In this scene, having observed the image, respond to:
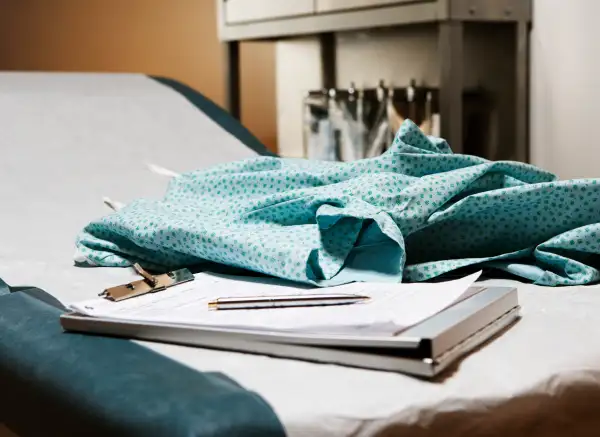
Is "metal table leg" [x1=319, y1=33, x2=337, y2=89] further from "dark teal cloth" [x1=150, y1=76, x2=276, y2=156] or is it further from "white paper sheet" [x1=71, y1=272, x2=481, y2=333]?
"white paper sheet" [x1=71, y1=272, x2=481, y2=333]

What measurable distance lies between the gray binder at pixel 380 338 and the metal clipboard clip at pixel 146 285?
2.2 inches

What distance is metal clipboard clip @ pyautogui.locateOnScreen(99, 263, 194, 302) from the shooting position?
0.79 meters

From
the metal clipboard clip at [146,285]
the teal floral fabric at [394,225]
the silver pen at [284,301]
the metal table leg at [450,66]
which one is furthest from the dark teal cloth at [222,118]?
the silver pen at [284,301]

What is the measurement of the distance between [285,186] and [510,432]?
53cm

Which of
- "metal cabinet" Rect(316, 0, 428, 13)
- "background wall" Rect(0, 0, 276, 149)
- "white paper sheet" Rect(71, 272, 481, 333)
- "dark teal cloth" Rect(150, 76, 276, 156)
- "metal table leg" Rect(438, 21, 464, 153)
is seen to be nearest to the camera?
"white paper sheet" Rect(71, 272, 481, 333)

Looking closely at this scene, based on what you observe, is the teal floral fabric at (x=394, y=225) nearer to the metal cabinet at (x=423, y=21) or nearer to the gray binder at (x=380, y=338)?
the gray binder at (x=380, y=338)

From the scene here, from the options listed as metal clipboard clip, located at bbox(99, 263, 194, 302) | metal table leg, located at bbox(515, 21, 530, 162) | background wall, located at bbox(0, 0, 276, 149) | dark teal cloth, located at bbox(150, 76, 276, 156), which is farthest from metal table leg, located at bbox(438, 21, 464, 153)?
metal clipboard clip, located at bbox(99, 263, 194, 302)

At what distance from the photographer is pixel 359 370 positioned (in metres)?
0.62

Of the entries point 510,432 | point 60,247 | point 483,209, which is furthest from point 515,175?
point 60,247

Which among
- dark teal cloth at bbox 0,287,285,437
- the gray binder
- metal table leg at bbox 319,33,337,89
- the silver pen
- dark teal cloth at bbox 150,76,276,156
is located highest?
metal table leg at bbox 319,33,337,89

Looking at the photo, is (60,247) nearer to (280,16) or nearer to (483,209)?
(483,209)

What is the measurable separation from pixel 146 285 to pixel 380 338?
303 millimetres

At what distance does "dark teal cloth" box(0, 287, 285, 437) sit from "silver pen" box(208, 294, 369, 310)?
91 millimetres

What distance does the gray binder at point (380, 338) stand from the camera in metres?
0.61
